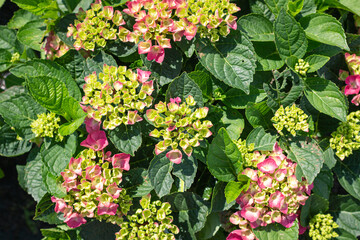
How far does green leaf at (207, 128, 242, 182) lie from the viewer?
135cm

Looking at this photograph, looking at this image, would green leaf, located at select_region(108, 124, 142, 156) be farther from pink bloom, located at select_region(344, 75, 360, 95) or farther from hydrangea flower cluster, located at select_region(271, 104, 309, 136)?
pink bloom, located at select_region(344, 75, 360, 95)

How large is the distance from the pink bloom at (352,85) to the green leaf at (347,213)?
0.53 m

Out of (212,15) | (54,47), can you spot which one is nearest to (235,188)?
(212,15)

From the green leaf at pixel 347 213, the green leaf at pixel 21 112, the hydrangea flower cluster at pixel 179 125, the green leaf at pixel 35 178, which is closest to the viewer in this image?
the hydrangea flower cluster at pixel 179 125

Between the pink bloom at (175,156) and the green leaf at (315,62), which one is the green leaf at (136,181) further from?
the green leaf at (315,62)

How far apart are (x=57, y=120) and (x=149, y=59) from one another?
0.45m

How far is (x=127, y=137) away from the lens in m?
1.40

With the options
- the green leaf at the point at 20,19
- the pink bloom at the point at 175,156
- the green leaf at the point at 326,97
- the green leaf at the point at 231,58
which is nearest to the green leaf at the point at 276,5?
the green leaf at the point at 231,58

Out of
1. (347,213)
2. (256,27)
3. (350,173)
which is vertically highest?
(256,27)

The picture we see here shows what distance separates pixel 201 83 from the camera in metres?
1.50

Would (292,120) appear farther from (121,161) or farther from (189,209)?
(121,161)

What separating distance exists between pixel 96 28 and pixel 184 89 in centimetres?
45

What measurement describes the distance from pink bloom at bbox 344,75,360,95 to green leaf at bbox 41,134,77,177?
3.94ft

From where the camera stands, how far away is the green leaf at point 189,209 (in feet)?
4.97
